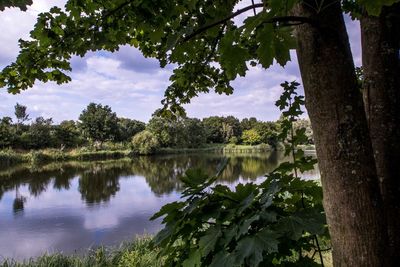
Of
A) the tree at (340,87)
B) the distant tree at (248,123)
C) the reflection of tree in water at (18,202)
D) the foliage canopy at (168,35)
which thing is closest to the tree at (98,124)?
the reflection of tree in water at (18,202)

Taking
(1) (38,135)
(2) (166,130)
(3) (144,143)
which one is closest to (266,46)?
(1) (38,135)

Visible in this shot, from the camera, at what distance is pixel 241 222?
1.11 meters

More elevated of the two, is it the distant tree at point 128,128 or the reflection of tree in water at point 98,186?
the distant tree at point 128,128

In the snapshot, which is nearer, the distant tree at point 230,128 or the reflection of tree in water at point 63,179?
the reflection of tree in water at point 63,179

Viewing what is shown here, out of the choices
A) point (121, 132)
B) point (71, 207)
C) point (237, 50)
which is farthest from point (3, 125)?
point (237, 50)

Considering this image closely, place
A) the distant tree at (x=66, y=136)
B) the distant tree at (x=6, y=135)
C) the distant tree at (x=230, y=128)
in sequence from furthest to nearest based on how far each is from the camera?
the distant tree at (x=230, y=128) < the distant tree at (x=66, y=136) < the distant tree at (x=6, y=135)

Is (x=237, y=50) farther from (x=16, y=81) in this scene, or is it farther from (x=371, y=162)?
(x=16, y=81)

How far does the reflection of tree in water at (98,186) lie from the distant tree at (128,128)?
73.9ft

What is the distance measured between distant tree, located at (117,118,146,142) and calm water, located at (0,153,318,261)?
2285cm

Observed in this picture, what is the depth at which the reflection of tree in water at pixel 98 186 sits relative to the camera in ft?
49.8

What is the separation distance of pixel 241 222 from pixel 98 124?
42.6 metres

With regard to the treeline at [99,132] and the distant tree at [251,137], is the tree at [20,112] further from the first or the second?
the distant tree at [251,137]

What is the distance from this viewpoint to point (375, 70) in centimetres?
138

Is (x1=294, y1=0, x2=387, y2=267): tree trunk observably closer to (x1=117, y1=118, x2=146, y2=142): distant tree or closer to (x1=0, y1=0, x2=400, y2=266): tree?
(x1=0, y1=0, x2=400, y2=266): tree
